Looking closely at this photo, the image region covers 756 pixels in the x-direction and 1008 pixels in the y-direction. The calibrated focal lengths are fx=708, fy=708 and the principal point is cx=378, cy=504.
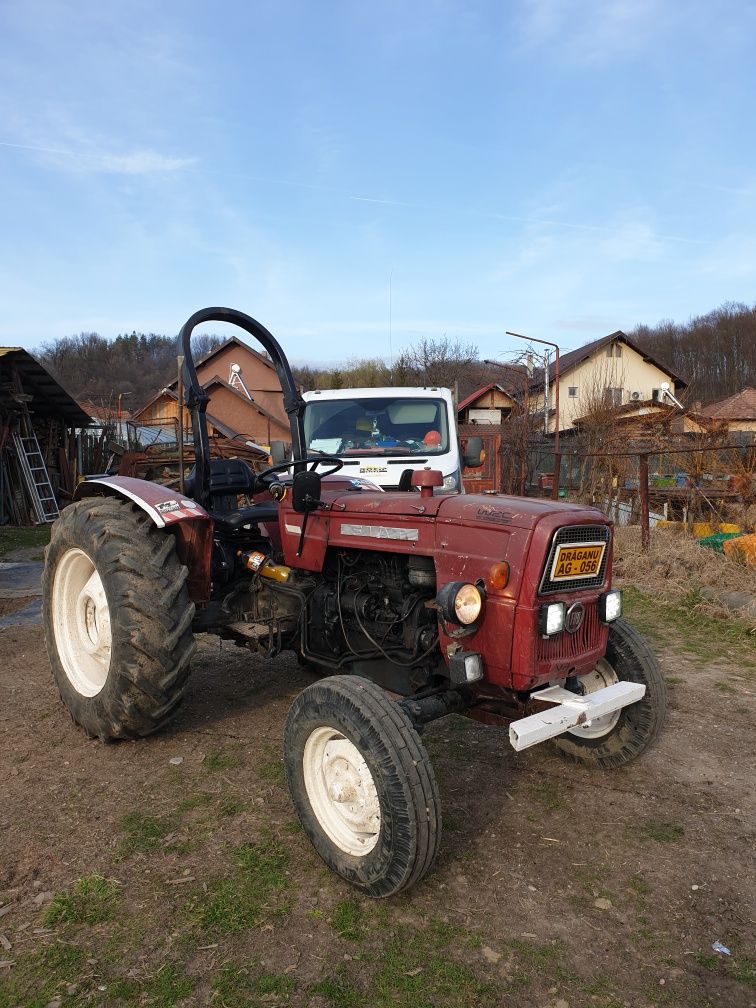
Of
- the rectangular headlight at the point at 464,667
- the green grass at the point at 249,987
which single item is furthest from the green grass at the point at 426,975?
the rectangular headlight at the point at 464,667

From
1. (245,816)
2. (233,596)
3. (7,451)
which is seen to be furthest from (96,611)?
(7,451)

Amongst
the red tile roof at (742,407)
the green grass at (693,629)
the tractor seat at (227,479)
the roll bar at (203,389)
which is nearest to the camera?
the roll bar at (203,389)

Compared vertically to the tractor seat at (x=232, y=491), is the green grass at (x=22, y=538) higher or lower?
lower

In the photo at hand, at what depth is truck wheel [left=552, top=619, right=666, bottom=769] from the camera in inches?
123

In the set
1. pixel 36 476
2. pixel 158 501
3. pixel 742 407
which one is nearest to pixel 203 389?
pixel 158 501

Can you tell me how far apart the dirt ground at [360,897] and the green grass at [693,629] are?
155cm

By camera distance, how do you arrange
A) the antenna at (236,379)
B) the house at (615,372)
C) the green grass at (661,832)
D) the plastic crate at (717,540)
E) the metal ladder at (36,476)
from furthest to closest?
the house at (615,372)
the antenna at (236,379)
the metal ladder at (36,476)
the plastic crate at (717,540)
the green grass at (661,832)

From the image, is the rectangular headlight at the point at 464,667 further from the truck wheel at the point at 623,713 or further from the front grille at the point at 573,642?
the truck wheel at the point at 623,713

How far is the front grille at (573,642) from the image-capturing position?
2.62 metres

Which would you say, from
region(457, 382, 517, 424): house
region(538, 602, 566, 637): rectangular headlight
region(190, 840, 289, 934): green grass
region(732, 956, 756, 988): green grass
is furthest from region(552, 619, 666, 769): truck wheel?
region(457, 382, 517, 424): house

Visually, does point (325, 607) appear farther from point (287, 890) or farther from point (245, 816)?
point (287, 890)

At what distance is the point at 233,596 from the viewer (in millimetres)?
3885

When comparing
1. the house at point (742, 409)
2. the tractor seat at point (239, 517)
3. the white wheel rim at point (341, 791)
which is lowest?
the white wheel rim at point (341, 791)

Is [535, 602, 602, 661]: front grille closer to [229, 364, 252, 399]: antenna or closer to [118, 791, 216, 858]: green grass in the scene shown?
[118, 791, 216, 858]: green grass
